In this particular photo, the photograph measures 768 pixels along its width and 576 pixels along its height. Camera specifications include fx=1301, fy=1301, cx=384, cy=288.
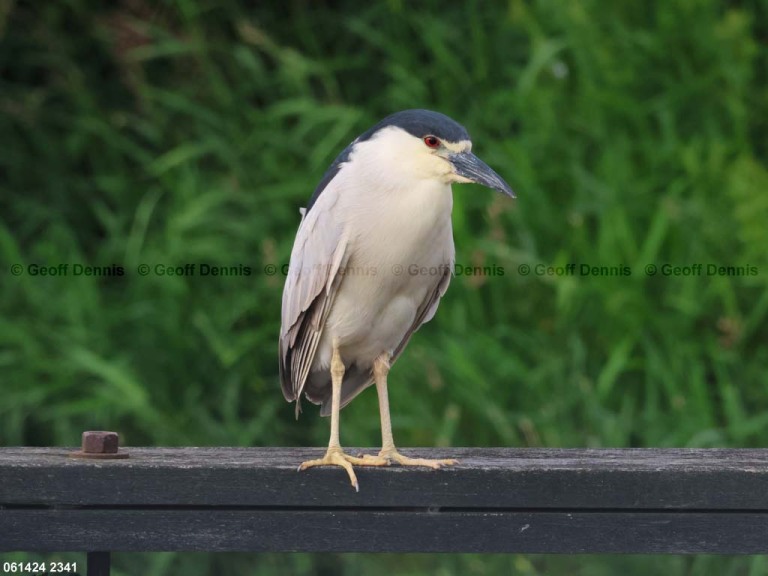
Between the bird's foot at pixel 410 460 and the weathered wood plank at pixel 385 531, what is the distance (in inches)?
6.5

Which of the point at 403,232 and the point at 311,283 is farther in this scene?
the point at 311,283

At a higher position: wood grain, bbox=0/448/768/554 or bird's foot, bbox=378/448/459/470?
bird's foot, bbox=378/448/459/470

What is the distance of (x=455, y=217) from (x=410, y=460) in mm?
2219

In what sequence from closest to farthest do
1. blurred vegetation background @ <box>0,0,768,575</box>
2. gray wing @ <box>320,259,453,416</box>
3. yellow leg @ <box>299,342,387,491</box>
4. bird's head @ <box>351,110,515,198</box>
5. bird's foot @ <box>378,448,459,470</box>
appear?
1. yellow leg @ <box>299,342,387,491</box>
2. bird's foot @ <box>378,448,459,470</box>
3. bird's head @ <box>351,110,515,198</box>
4. gray wing @ <box>320,259,453,416</box>
5. blurred vegetation background @ <box>0,0,768,575</box>

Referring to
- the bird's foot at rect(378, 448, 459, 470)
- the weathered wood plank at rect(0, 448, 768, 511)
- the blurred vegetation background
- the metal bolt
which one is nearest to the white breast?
the bird's foot at rect(378, 448, 459, 470)

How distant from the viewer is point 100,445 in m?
2.80

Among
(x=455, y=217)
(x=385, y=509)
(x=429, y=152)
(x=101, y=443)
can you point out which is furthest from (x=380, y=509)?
(x=455, y=217)

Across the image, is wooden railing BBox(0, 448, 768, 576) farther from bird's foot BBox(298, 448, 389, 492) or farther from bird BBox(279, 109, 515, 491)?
bird BBox(279, 109, 515, 491)

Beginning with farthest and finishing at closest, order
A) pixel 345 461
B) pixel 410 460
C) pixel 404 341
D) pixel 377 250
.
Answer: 1. pixel 404 341
2. pixel 377 250
3. pixel 410 460
4. pixel 345 461

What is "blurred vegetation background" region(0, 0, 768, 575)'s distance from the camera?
4621 millimetres

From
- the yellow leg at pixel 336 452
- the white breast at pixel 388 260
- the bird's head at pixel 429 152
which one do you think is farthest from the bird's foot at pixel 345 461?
the bird's head at pixel 429 152

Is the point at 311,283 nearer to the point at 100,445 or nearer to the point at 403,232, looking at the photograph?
the point at 403,232

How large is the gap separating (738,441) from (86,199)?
3306 mm

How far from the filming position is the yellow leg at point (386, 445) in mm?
2869
